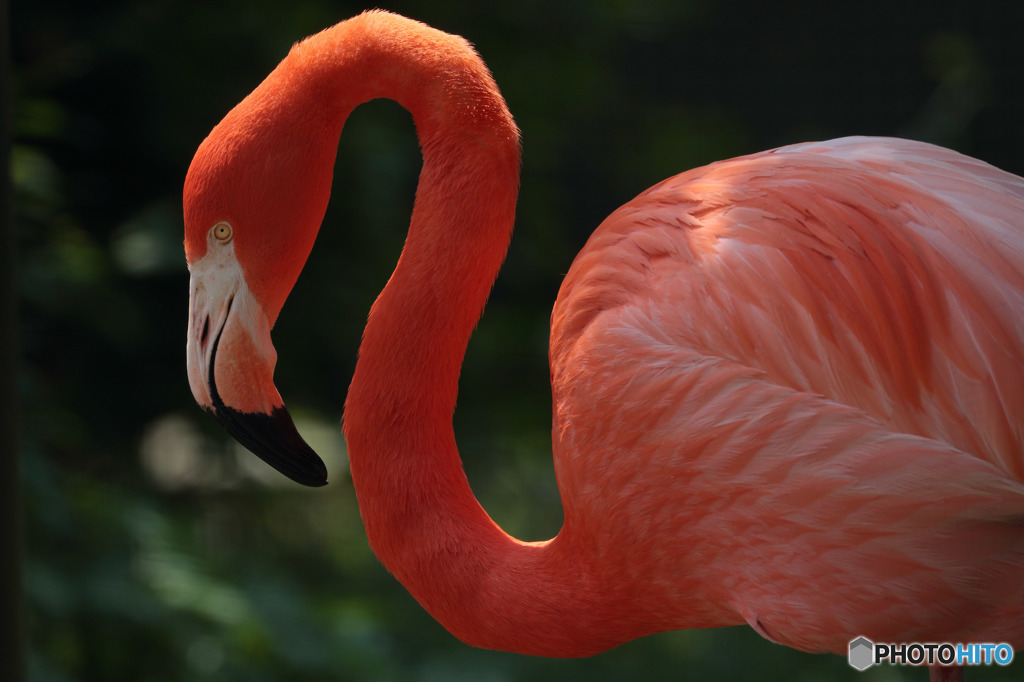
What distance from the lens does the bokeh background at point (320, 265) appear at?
2369mm

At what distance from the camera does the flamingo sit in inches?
33.7

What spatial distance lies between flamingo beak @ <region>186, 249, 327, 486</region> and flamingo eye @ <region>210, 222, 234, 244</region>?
0.05ft

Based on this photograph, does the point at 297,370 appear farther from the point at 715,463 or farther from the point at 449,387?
the point at 715,463

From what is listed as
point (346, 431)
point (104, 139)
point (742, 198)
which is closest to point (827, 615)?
point (742, 198)

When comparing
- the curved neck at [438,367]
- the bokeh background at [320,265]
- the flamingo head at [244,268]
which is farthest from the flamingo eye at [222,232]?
the bokeh background at [320,265]

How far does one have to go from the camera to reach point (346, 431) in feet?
3.50

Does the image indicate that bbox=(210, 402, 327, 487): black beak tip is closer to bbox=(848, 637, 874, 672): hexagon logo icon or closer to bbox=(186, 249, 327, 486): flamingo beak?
bbox=(186, 249, 327, 486): flamingo beak

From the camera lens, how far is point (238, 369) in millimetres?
989

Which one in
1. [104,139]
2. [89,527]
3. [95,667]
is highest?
[104,139]

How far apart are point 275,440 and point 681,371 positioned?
0.43 meters

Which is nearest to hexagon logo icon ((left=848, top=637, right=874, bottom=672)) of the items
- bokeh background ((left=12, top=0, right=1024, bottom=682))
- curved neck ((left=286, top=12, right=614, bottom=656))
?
curved neck ((left=286, top=12, right=614, bottom=656))

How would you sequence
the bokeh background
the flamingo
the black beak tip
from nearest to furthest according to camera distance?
the flamingo → the black beak tip → the bokeh background

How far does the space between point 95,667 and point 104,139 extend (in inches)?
54.7

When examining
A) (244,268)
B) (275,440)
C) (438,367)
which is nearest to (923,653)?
(438,367)
